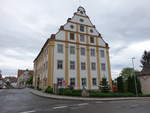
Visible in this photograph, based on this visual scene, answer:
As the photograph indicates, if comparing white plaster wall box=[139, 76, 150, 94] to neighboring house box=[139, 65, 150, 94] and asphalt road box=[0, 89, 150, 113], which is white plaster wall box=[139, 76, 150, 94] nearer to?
neighboring house box=[139, 65, 150, 94]

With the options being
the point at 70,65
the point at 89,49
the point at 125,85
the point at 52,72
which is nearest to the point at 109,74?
the point at 125,85

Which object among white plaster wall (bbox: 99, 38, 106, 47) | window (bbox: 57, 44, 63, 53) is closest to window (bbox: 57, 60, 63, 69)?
window (bbox: 57, 44, 63, 53)

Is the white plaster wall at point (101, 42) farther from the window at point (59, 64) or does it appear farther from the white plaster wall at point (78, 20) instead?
the window at point (59, 64)

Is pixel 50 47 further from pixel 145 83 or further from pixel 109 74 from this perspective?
pixel 145 83

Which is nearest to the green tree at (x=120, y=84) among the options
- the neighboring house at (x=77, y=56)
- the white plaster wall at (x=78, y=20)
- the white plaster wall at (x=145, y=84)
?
the neighboring house at (x=77, y=56)

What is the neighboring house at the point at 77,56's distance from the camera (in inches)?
1058

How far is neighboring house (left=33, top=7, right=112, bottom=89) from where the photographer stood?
26.9m

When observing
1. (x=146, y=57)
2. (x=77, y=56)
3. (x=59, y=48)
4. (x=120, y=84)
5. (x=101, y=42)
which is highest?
(x=101, y=42)

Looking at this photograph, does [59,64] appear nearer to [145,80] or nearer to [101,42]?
[101,42]

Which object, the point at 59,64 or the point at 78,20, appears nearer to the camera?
the point at 59,64

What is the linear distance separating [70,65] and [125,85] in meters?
11.8

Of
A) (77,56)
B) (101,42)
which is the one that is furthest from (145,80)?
(77,56)

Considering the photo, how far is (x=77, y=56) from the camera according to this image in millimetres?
29391

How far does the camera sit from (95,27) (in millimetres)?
33938
